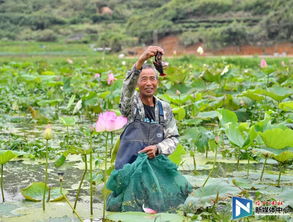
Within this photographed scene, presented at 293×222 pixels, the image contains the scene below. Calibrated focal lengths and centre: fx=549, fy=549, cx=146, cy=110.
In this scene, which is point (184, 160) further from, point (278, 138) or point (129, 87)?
point (278, 138)

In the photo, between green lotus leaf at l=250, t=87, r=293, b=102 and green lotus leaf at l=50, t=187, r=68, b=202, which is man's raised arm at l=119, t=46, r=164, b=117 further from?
green lotus leaf at l=250, t=87, r=293, b=102

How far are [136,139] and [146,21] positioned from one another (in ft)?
99.1

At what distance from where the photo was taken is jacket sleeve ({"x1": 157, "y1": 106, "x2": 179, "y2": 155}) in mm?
2461

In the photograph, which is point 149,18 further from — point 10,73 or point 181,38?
point 10,73

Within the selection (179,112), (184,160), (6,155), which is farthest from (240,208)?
(179,112)

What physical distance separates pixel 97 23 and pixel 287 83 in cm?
3779

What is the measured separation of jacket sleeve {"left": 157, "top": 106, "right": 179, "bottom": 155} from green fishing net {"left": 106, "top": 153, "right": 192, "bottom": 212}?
48 millimetres

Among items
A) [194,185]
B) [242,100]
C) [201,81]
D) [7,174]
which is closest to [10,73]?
[201,81]

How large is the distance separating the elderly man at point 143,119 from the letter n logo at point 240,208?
0.60 m

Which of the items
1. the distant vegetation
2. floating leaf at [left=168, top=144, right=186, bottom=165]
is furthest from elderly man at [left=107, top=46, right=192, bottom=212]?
the distant vegetation

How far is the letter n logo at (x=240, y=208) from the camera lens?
1.88 meters

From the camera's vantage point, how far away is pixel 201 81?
4922mm

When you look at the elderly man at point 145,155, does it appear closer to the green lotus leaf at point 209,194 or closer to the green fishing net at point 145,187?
the green fishing net at point 145,187

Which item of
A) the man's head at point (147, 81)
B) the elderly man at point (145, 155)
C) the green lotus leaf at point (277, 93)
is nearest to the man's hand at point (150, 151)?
the elderly man at point (145, 155)
